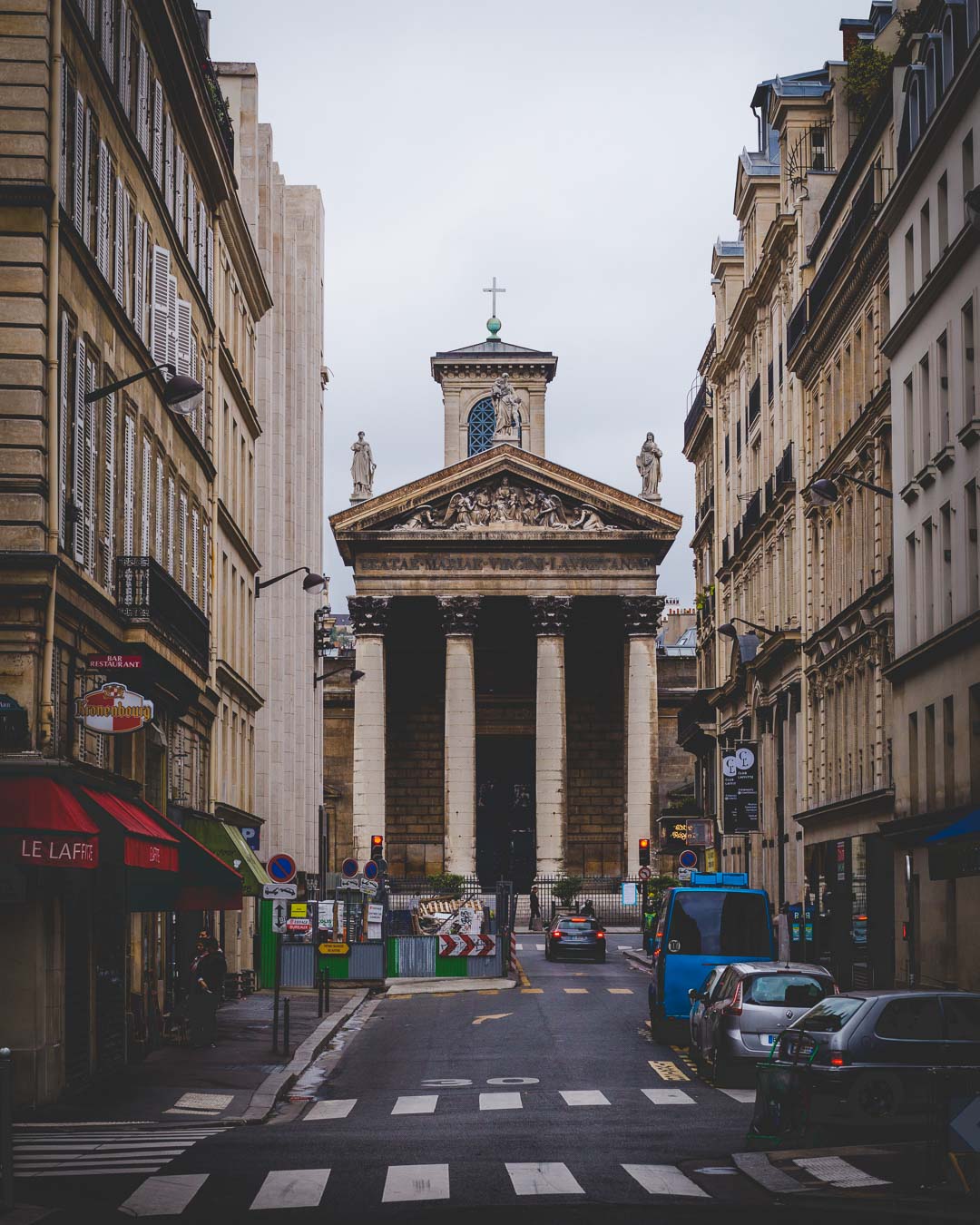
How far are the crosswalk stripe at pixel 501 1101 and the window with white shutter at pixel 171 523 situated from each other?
11499mm

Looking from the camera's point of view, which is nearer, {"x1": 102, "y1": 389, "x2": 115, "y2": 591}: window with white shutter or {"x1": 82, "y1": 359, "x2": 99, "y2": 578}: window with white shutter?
{"x1": 82, "y1": 359, "x2": 99, "y2": 578}: window with white shutter

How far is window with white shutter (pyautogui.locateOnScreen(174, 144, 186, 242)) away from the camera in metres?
33.5

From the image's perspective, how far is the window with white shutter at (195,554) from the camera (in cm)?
3606

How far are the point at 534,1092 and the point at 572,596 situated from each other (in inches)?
2509

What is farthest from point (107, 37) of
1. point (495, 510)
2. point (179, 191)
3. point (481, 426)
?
point (481, 426)

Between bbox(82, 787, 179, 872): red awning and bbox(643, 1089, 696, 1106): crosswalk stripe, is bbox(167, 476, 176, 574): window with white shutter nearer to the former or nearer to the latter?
bbox(82, 787, 179, 872): red awning

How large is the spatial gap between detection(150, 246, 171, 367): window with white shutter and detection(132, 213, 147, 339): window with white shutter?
51cm

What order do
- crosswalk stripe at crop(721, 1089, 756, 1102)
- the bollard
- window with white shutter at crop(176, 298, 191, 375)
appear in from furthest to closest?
window with white shutter at crop(176, 298, 191, 375), crosswalk stripe at crop(721, 1089, 756, 1102), the bollard

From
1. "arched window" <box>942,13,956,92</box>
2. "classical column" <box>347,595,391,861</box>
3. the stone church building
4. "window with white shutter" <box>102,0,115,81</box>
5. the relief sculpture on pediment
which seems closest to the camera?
"window with white shutter" <box>102,0,115,81</box>

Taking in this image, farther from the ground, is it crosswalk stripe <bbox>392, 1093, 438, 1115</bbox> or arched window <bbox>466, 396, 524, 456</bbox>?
arched window <bbox>466, 396, 524, 456</bbox>

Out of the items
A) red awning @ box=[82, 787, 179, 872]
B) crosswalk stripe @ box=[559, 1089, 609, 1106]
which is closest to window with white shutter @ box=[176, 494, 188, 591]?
red awning @ box=[82, 787, 179, 872]

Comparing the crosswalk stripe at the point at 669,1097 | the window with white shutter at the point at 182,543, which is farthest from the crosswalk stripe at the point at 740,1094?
the window with white shutter at the point at 182,543

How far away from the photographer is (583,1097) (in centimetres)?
2388

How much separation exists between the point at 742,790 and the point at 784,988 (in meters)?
29.5
